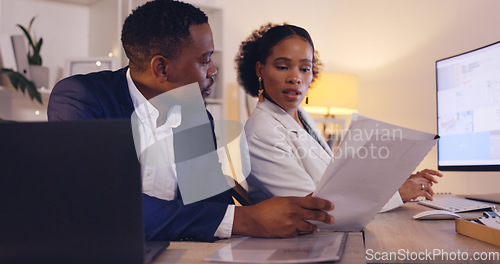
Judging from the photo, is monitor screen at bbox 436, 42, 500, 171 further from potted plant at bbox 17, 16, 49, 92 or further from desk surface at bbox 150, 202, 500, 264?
potted plant at bbox 17, 16, 49, 92

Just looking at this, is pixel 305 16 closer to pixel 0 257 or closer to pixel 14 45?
pixel 14 45

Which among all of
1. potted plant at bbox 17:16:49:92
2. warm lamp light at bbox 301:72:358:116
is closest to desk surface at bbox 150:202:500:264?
warm lamp light at bbox 301:72:358:116

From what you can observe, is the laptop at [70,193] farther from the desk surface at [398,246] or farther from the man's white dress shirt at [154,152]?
the man's white dress shirt at [154,152]

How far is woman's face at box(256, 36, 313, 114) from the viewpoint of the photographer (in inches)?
60.2

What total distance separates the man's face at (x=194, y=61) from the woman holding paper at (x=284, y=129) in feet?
0.95

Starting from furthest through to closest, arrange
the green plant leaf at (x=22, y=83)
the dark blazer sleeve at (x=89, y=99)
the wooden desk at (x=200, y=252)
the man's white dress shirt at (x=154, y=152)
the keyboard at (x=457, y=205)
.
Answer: the green plant leaf at (x=22, y=83), the keyboard at (x=457, y=205), the man's white dress shirt at (x=154, y=152), the dark blazer sleeve at (x=89, y=99), the wooden desk at (x=200, y=252)

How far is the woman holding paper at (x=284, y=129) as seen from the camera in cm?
132

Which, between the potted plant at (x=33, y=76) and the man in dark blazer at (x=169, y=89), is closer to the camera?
the man in dark blazer at (x=169, y=89)

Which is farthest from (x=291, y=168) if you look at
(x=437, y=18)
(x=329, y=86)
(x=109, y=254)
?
(x=437, y=18)

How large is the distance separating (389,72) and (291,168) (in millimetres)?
2183

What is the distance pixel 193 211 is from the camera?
2.93ft

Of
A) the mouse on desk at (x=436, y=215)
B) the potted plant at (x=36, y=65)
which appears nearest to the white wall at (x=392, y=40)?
the potted plant at (x=36, y=65)

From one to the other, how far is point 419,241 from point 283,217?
26 centimetres


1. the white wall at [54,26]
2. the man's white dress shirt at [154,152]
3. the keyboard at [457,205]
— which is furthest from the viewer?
the white wall at [54,26]
